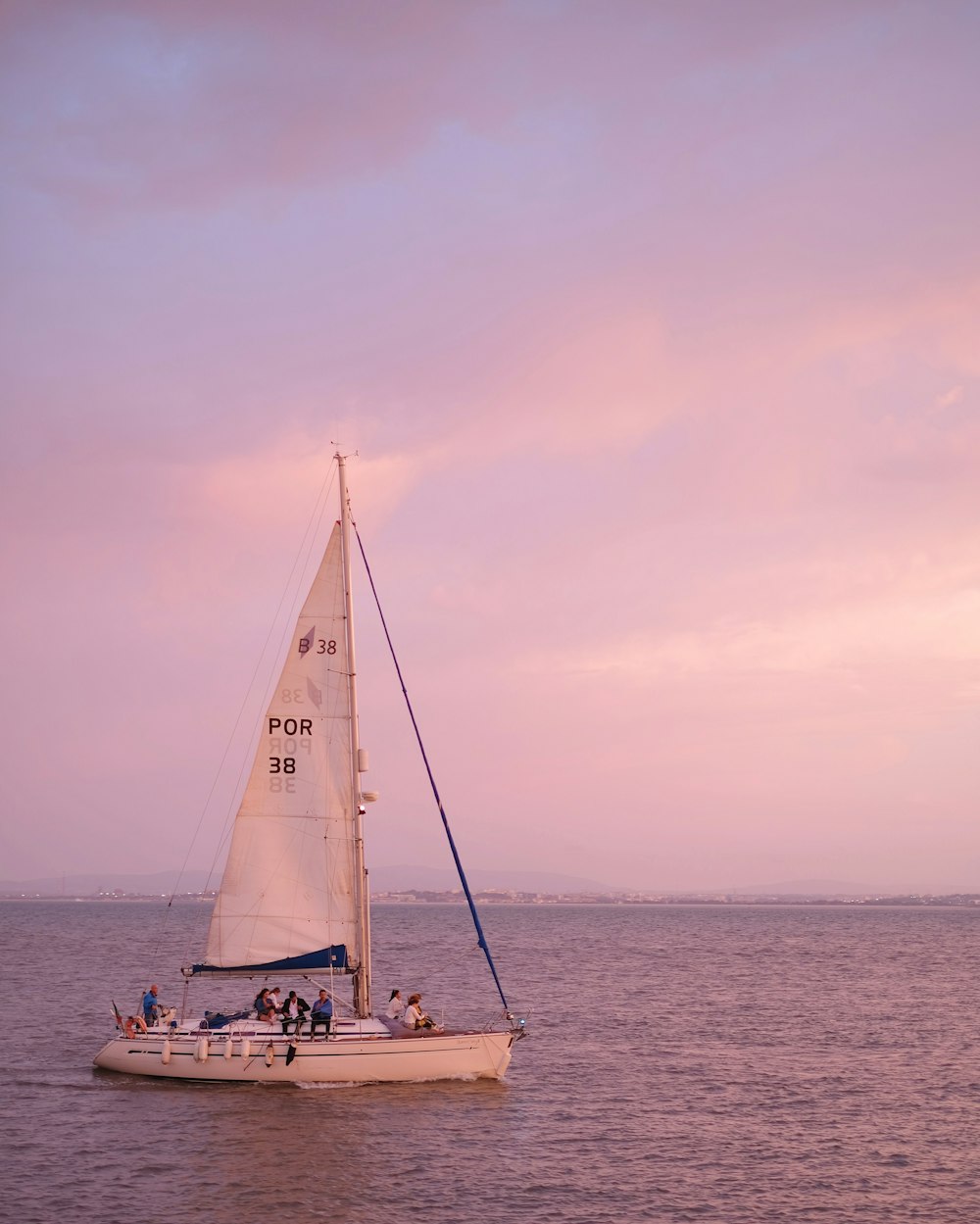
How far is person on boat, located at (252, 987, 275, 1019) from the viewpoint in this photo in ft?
104

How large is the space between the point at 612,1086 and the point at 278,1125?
389 inches

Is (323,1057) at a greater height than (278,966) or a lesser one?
lesser

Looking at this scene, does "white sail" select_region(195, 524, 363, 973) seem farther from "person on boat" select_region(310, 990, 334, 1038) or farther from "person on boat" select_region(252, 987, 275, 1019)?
"person on boat" select_region(310, 990, 334, 1038)

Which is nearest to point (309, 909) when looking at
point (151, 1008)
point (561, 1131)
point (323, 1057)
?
point (323, 1057)

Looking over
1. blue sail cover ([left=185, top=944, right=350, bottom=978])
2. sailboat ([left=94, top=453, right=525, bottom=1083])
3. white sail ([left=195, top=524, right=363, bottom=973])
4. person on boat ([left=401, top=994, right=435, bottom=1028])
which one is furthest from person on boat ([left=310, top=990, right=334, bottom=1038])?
person on boat ([left=401, top=994, right=435, bottom=1028])

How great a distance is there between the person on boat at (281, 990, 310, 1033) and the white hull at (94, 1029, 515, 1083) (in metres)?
Result: 0.40

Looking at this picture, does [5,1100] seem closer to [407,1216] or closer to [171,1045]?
[171,1045]

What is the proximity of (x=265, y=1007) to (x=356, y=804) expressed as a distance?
567cm

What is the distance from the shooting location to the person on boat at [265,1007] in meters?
31.6

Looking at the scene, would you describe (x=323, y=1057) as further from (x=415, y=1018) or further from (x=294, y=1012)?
(x=415, y=1018)

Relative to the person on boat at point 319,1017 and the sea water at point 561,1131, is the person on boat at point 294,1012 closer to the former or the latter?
the person on boat at point 319,1017

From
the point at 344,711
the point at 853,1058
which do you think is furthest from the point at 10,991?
the point at 853,1058

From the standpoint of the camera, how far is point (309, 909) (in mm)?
32219

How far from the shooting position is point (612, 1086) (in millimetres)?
33188
